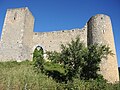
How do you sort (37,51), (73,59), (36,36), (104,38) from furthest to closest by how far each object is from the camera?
1. (36,36)
2. (37,51)
3. (104,38)
4. (73,59)

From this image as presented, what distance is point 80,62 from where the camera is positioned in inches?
474

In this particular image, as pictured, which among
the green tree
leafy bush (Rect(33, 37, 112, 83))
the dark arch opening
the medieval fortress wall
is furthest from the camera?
the dark arch opening

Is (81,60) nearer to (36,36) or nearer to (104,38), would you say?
(104,38)

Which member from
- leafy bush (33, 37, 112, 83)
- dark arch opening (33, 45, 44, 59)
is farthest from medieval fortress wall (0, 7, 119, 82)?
leafy bush (33, 37, 112, 83)

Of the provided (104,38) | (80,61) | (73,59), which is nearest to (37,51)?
(104,38)

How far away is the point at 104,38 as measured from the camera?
17188 millimetres

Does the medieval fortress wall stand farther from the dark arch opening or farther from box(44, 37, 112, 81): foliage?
box(44, 37, 112, 81): foliage

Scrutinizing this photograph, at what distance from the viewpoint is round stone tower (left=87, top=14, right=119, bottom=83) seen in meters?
15.7

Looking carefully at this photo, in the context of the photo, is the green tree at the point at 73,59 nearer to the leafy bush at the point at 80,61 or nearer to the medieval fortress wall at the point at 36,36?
the leafy bush at the point at 80,61

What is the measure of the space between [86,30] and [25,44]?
695cm

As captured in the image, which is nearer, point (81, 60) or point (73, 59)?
point (81, 60)

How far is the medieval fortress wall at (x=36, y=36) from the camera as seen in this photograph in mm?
17145

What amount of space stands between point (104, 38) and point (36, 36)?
827 centimetres

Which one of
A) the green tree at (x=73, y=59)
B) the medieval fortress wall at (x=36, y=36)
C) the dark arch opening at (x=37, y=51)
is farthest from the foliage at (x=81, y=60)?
the dark arch opening at (x=37, y=51)
